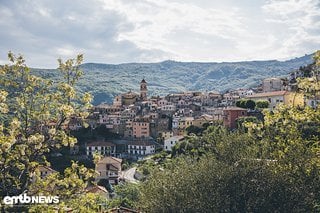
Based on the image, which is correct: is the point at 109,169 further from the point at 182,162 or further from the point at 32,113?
the point at 32,113

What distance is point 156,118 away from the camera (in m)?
125

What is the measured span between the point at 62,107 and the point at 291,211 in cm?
1967

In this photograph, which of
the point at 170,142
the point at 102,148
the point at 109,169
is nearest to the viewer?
the point at 109,169

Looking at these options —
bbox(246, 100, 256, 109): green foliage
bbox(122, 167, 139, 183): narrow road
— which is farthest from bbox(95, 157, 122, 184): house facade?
bbox(246, 100, 256, 109): green foliage

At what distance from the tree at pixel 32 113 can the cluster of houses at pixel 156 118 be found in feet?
256

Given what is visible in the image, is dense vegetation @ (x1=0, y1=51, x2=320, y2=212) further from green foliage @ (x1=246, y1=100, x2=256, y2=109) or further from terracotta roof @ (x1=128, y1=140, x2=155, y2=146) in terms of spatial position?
terracotta roof @ (x1=128, y1=140, x2=155, y2=146)

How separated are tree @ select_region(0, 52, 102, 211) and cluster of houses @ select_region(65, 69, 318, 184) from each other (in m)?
78.1

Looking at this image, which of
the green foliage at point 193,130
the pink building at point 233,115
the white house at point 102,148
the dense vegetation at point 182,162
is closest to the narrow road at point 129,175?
the white house at point 102,148

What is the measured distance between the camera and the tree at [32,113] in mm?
10922

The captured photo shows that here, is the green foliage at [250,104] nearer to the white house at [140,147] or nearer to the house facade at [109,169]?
the white house at [140,147]

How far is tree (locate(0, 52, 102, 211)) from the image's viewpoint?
1092 centimetres

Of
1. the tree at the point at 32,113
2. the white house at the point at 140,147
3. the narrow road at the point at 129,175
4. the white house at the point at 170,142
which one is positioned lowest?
the narrow road at the point at 129,175

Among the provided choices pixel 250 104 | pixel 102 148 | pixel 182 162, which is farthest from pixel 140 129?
pixel 182 162

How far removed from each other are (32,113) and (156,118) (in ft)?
373
